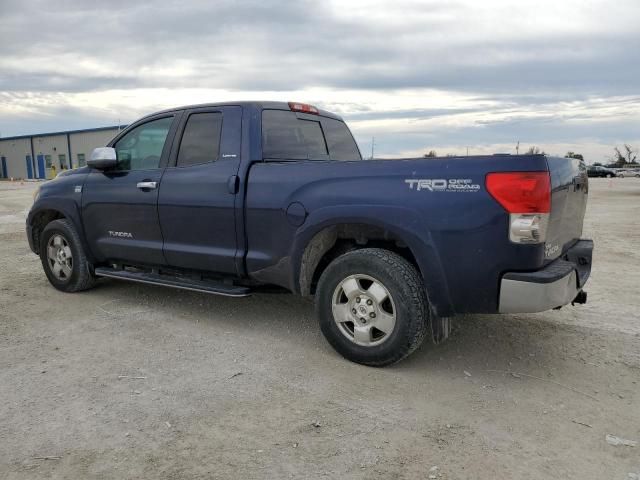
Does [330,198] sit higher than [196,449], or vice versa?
[330,198]

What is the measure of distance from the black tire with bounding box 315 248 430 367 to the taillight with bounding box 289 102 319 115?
1766 millimetres

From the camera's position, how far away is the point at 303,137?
198 inches

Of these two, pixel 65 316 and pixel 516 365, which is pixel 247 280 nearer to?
pixel 65 316

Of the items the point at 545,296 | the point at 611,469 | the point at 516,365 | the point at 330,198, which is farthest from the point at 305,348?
the point at 611,469

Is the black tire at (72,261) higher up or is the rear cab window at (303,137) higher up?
the rear cab window at (303,137)

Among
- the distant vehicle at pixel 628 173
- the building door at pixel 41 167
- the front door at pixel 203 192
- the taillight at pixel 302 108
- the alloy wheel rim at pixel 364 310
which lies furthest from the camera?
the distant vehicle at pixel 628 173

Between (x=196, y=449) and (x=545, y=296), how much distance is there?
7.21ft

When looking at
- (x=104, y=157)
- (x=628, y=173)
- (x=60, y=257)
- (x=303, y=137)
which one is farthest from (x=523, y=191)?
(x=628, y=173)

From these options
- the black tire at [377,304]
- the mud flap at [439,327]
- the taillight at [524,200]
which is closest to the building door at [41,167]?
the black tire at [377,304]

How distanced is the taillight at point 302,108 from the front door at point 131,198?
1105 mm

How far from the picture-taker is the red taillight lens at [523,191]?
3.23 meters

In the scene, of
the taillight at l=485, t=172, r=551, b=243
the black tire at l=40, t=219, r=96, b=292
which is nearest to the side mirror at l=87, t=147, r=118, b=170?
the black tire at l=40, t=219, r=96, b=292

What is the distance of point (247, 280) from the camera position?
15.5ft

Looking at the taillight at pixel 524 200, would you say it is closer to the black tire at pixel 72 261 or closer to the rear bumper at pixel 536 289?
the rear bumper at pixel 536 289
